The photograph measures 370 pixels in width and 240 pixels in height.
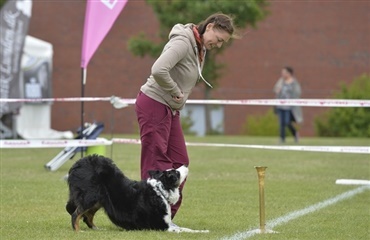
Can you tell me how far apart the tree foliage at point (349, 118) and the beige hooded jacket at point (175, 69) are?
24.3m

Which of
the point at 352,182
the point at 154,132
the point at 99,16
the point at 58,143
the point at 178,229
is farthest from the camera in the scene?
the point at 58,143

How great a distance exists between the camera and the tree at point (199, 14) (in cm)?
3183

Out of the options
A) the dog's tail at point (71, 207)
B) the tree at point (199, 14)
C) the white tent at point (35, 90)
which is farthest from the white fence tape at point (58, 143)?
the tree at point (199, 14)

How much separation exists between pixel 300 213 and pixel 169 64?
273 cm

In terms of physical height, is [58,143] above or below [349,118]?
below

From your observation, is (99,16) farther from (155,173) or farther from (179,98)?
(155,173)

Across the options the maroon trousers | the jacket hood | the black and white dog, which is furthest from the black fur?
the jacket hood

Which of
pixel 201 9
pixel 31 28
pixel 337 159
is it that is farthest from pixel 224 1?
pixel 337 159

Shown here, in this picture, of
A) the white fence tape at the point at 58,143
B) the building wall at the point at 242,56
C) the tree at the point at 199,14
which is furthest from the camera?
the building wall at the point at 242,56

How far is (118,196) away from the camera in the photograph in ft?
26.7

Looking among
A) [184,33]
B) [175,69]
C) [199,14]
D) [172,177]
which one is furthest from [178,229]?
[199,14]

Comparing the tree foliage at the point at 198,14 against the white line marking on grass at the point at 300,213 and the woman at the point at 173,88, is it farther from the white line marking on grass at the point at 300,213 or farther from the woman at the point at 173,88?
the woman at the point at 173,88

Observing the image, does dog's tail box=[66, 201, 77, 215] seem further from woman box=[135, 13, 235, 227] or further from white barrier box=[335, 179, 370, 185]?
white barrier box=[335, 179, 370, 185]

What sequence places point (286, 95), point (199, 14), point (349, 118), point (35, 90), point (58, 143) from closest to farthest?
point (58, 143)
point (286, 95)
point (35, 90)
point (199, 14)
point (349, 118)
